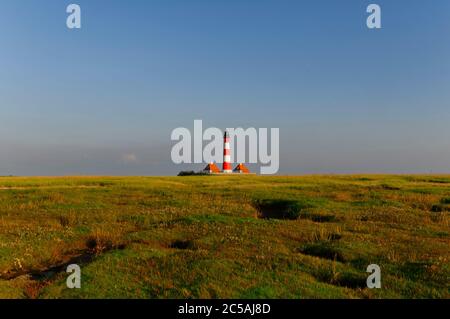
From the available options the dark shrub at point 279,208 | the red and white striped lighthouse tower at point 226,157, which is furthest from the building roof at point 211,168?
the dark shrub at point 279,208

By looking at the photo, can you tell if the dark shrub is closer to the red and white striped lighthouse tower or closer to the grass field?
the grass field

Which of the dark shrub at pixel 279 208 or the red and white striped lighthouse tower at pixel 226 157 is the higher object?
the red and white striped lighthouse tower at pixel 226 157

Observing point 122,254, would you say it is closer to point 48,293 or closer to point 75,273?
point 75,273

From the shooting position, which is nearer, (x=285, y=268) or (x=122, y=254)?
(x=285, y=268)

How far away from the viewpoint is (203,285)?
1341 cm

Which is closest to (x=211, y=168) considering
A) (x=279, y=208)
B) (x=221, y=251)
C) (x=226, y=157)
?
(x=226, y=157)

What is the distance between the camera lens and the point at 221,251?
698 inches

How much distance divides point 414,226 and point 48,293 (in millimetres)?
19217

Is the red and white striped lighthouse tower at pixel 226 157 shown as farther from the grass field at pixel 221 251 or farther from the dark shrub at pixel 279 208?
the grass field at pixel 221 251

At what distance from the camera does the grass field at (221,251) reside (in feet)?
44.4

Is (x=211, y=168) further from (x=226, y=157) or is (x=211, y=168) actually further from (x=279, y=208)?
(x=279, y=208)
